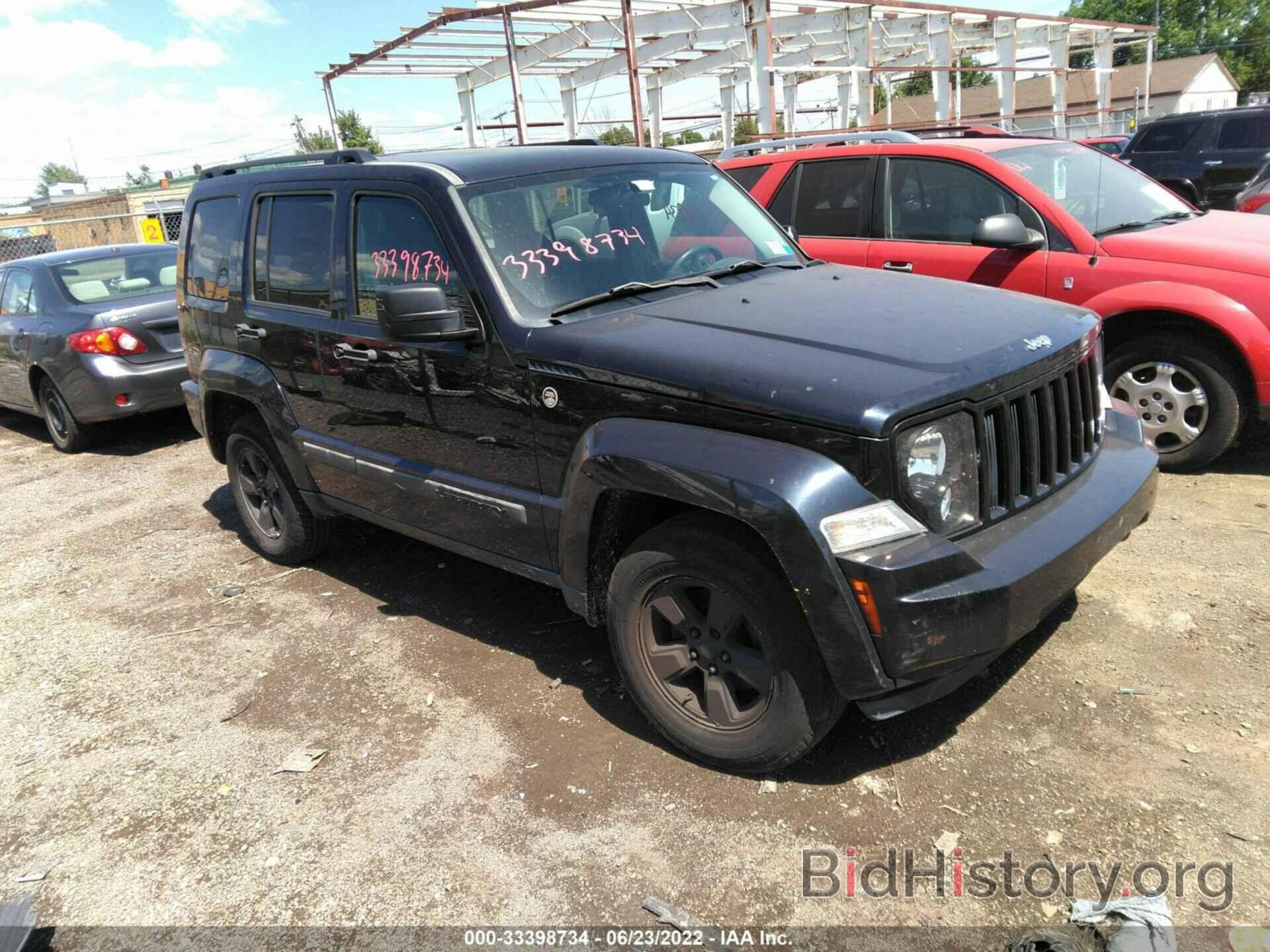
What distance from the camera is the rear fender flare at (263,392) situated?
178 inches

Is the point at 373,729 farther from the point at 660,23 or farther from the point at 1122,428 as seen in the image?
the point at 660,23

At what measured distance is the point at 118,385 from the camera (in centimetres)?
755

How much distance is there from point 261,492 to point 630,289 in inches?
114

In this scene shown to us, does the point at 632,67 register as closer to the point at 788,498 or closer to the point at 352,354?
the point at 352,354

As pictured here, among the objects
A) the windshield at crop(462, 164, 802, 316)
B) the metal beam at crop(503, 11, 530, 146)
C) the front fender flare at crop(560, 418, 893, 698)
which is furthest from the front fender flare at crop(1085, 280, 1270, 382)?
the metal beam at crop(503, 11, 530, 146)

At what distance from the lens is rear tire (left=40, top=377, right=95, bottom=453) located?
320 inches

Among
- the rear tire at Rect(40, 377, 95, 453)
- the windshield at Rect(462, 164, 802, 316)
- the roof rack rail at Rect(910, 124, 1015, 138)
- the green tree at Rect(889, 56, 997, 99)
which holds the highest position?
the green tree at Rect(889, 56, 997, 99)

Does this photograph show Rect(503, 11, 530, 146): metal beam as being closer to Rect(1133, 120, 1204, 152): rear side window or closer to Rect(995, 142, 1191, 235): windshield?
Rect(1133, 120, 1204, 152): rear side window

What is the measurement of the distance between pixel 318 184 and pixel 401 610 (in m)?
2.09

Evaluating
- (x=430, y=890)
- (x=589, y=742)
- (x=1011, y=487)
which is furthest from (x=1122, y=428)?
(x=430, y=890)

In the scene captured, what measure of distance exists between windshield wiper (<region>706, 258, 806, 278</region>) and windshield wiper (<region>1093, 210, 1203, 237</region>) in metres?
2.39

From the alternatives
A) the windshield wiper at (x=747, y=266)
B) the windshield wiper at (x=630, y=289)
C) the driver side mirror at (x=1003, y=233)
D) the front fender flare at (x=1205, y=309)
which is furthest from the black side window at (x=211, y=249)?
the front fender flare at (x=1205, y=309)

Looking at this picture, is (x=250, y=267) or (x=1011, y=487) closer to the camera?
(x=1011, y=487)

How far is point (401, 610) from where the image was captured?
450cm
